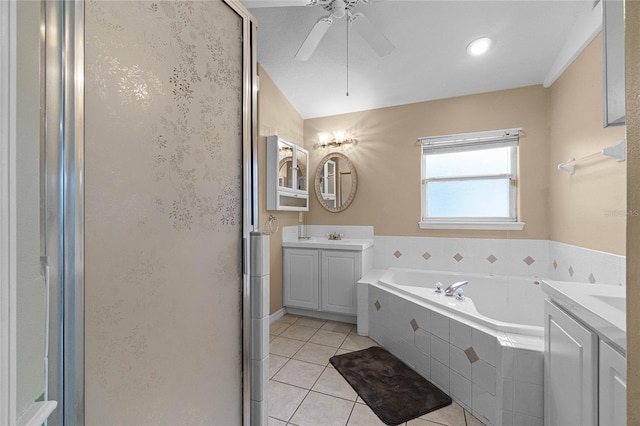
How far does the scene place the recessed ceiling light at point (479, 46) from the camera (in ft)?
7.49

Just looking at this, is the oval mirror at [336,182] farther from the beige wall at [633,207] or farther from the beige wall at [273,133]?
the beige wall at [633,207]

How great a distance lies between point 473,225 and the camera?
9.57 feet

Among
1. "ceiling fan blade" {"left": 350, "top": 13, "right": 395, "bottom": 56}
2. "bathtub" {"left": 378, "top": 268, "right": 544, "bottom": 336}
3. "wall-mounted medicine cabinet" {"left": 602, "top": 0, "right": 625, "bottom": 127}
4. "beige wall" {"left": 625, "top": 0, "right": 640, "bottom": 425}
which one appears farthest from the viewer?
Answer: "bathtub" {"left": 378, "top": 268, "right": 544, "bottom": 336}

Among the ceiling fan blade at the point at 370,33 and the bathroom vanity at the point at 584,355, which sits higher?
the ceiling fan blade at the point at 370,33

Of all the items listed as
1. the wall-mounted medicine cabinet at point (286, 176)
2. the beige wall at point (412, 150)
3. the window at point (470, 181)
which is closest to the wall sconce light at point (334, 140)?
the beige wall at point (412, 150)

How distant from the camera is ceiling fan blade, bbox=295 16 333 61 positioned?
5.89 ft

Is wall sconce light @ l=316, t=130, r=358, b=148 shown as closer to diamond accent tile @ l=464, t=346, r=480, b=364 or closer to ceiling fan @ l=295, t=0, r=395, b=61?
ceiling fan @ l=295, t=0, r=395, b=61

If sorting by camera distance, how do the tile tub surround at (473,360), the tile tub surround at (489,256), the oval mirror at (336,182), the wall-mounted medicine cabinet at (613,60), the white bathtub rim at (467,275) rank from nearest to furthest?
the wall-mounted medicine cabinet at (613,60) → the tile tub surround at (473,360) → the tile tub surround at (489,256) → the white bathtub rim at (467,275) → the oval mirror at (336,182)

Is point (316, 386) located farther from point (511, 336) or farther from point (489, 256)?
point (489, 256)

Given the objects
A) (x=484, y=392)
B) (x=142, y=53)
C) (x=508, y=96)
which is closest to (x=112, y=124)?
(x=142, y=53)

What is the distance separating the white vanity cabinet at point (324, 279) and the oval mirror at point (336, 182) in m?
0.72

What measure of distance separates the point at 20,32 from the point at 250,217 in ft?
2.56

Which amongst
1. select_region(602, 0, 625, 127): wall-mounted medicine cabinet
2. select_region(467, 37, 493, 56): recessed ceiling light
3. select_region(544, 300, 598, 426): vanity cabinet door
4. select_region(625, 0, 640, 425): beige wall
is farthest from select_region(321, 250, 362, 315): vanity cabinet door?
select_region(625, 0, 640, 425): beige wall

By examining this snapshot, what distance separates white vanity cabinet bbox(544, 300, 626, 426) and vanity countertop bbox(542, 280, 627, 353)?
36 millimetres
